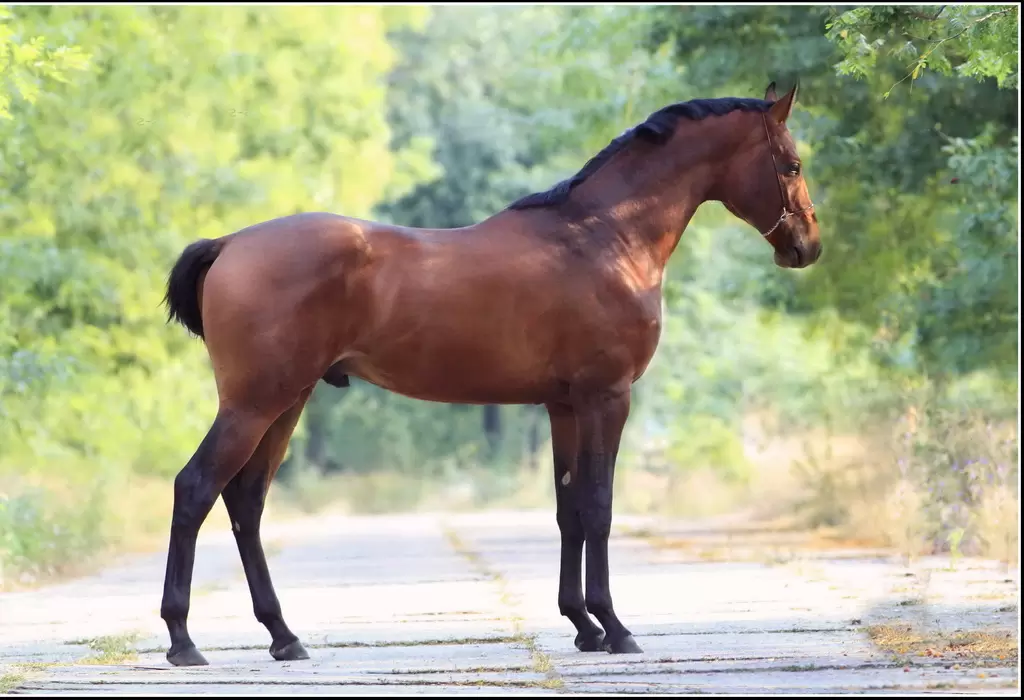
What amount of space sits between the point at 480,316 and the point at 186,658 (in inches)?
83.8

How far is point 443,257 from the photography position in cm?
870

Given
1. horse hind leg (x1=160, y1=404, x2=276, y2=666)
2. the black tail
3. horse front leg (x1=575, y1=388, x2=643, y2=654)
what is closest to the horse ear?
horse front leg (x1=575, y1=388, x2=643, y2=654)

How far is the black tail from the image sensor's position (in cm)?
875

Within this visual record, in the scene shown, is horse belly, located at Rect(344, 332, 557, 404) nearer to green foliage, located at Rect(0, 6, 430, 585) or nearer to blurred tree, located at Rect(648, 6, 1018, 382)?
green foliage, located at Rect(0, 6, 430, 585)

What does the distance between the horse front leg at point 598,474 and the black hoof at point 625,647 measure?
0.53 ft

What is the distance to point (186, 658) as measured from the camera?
27.2 feet

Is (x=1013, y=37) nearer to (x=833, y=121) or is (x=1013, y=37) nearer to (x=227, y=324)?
(x=227, y=324)

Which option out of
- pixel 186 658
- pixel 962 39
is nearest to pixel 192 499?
pixel 186 658

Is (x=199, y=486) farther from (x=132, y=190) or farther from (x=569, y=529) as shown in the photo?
(x=132, y=190)

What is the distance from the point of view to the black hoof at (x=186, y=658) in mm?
8289

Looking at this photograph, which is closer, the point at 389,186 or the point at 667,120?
the point at 667,120

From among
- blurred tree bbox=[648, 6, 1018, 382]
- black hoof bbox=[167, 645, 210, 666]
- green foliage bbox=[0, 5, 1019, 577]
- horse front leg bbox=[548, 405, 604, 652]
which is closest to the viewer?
black hoof bbox=[167, 645, 210, 666]

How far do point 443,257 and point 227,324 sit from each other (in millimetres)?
1088

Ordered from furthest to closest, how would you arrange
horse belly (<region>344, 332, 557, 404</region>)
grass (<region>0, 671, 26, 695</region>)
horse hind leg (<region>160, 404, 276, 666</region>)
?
1. horse belly (<region>344, 332, 557, 404</region>)
2. horse hind leg (<region>160, 404, 276, 666</region>)
3. grass (<region>0, 671, 26, 695</region>)
